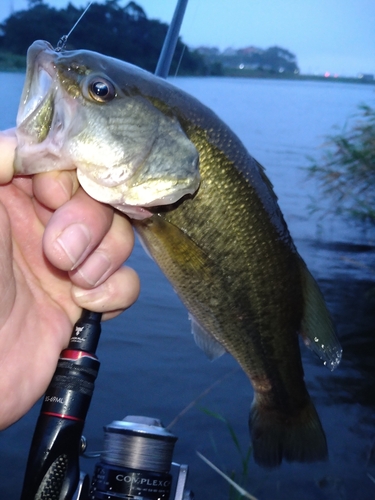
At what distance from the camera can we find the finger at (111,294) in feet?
6.19

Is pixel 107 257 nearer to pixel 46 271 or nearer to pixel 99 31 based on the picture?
pixel 46 271

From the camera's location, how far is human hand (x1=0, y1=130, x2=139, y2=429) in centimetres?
158

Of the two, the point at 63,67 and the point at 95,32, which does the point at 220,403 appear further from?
the point at 63,67

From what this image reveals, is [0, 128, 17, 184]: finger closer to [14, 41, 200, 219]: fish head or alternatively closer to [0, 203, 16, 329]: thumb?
[14, 41, 200, 219]: fish head

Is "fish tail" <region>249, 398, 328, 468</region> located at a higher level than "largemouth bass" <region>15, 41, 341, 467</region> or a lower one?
lower

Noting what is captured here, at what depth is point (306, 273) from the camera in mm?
1893

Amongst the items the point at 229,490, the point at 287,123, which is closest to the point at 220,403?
the point at 229,490

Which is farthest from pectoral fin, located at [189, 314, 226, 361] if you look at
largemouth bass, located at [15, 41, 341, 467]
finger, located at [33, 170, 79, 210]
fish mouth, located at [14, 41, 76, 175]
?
fish mouth, located at [14, 41, 76, 175]

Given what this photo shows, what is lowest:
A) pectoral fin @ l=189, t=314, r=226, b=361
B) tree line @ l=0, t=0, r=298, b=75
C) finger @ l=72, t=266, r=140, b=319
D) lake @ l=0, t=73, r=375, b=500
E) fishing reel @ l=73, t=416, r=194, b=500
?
lake @ l=0, t=73, r=375, b=500

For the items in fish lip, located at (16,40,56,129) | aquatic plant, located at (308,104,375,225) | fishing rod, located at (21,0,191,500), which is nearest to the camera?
fish lip, located at (16,40,56,129)

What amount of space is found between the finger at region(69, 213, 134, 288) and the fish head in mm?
198

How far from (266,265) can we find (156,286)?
4.20 meters

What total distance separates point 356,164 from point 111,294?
4668 mm

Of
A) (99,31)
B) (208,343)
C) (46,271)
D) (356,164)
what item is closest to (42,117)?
(46,271)
